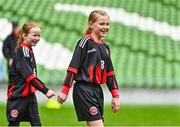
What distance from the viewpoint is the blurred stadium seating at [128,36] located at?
62.6 ft

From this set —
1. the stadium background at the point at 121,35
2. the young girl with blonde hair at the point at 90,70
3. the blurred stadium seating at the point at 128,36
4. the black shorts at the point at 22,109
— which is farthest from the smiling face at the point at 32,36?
the blurred stadium seating at the point at 128,36

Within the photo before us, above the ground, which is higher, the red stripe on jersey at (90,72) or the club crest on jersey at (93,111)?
the red stripe on jersey at (90,72)

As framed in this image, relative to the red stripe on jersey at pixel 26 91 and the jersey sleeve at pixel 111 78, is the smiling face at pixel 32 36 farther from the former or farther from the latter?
the jersey sleeve at pixel 111 78

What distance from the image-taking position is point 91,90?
8.62 metres

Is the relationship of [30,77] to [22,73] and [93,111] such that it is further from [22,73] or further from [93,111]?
[93,111]

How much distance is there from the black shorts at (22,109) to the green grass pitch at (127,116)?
372 cm

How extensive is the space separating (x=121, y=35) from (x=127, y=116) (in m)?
7.55

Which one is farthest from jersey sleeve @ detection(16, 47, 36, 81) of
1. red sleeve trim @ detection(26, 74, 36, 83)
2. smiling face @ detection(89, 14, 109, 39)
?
smiling face @ detection(89, 14, 109, 39)

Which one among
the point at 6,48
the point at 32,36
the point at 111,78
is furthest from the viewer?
the point at 6,48

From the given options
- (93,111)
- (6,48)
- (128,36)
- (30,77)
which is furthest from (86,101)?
(128,36)

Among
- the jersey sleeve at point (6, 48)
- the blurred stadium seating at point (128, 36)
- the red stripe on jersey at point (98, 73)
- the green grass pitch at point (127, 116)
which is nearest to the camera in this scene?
the red stripe on jersey at point (98, 73)

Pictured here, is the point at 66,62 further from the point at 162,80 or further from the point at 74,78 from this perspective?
the point at 74,78

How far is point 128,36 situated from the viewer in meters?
22.3

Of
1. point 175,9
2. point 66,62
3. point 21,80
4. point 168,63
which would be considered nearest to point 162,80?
point 168,63
